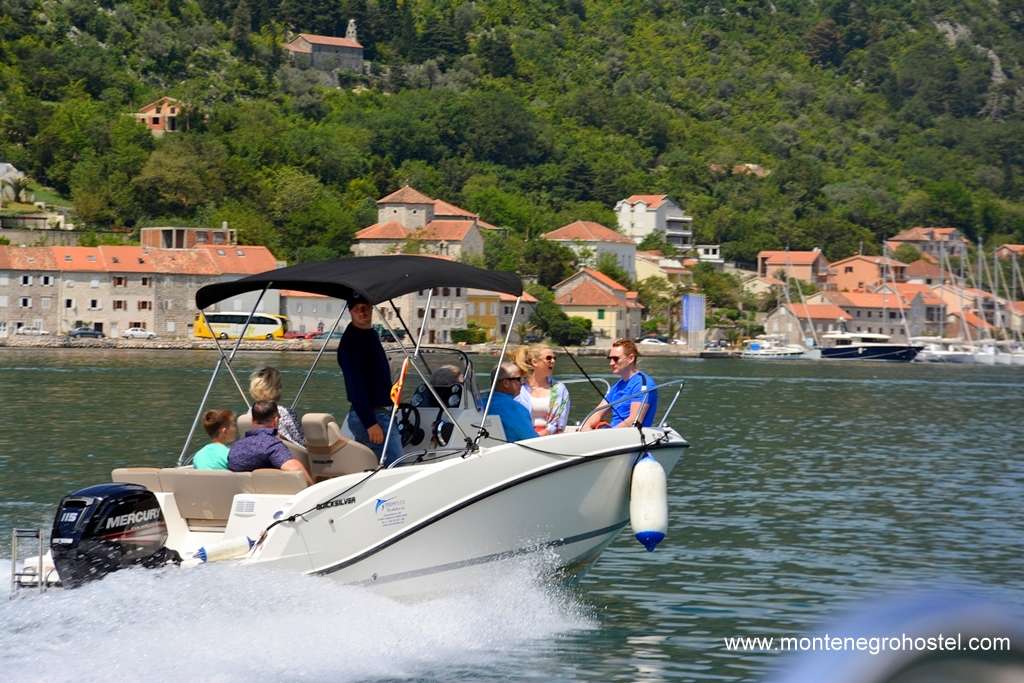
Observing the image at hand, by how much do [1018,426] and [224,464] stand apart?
107 ft

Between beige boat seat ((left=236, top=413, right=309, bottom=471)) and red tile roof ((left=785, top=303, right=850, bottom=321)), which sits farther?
red tile roof ((left=785, top=303, right=850, bottom=321))

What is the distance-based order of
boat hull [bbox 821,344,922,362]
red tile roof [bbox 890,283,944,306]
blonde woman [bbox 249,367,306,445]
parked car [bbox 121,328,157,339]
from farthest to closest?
red tile roof [bbox 890,283,944,306] → boat hull [bbox 821,344,922,362] → parked car [bbox 121,328,157,339] → blonde woman [bbox 249,367,306,445]

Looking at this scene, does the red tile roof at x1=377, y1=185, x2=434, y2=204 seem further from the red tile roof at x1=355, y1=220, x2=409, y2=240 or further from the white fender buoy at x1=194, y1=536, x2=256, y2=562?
the white fender buoy at x1=194, y1=536, x2=256, y2=562

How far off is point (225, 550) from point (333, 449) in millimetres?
1089

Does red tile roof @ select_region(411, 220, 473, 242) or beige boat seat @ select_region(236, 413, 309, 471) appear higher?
red tile roof @ select_region(411, 220, 473, 242)

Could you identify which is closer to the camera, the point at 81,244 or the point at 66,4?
the point at 81,244

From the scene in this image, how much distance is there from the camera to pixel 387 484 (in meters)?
9.38

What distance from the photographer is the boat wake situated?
8055 mm

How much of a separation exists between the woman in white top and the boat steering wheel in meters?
1.27

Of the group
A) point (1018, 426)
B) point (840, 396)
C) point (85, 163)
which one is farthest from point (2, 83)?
point (1018, 426)

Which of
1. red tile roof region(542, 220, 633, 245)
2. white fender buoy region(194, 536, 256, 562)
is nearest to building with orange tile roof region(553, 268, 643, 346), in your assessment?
red tile roof region(542, 220, 633, 245)

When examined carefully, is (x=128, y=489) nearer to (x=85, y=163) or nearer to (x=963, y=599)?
(x=963, y=599)

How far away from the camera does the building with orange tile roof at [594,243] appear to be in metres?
140

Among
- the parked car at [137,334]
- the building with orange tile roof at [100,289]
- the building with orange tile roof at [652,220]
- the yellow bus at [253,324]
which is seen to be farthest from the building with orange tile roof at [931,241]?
the parked car at [137,334]
